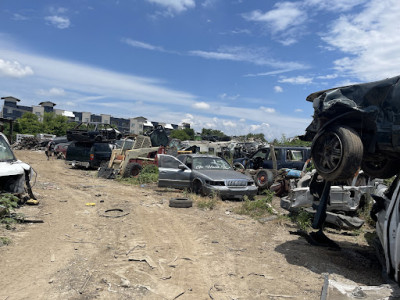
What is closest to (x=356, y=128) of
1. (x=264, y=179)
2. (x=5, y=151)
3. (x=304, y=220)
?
(x=304, y=220)

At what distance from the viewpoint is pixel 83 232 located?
612 centimetres

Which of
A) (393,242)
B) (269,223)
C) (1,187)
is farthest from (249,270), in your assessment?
(1,187)

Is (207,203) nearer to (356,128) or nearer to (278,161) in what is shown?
(356,128)

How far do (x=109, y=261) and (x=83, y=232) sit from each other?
1.76 m

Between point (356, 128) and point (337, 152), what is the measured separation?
58 centimetres

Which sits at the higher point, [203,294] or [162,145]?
[162,145]

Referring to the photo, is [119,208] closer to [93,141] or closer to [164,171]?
[164,171]

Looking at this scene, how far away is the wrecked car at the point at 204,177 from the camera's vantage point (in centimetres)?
1004

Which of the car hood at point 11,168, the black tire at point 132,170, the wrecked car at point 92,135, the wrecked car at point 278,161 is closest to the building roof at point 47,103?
the wrecked car at point 92,135

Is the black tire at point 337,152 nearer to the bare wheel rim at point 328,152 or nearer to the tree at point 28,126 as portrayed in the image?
the bare wheel rim at point 328,152

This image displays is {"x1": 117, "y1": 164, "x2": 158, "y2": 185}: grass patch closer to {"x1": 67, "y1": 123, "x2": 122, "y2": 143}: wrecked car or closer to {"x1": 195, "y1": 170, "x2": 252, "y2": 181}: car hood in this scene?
{"x1": 195, "y1": 170, "x2": 252, "y2": 181}: car hood

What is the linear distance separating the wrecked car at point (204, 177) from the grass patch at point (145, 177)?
8.21 feet

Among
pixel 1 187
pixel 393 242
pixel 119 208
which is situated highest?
pixel 393 242

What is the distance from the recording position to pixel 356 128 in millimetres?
4883
